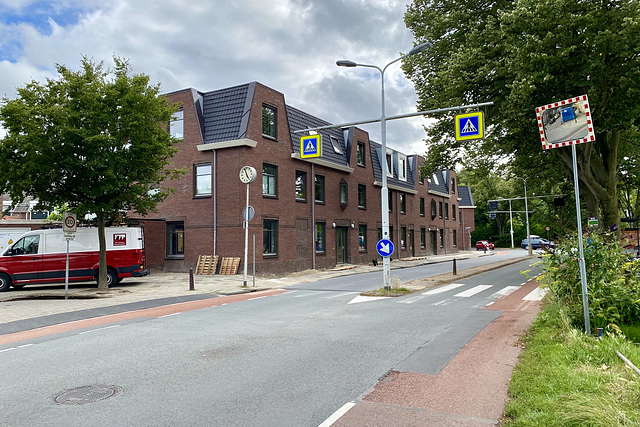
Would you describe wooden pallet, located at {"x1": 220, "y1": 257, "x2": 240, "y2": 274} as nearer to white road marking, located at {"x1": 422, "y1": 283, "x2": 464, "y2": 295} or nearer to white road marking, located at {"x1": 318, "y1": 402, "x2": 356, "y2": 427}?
white road marking, located at {"x1": 422, "y1": 283, "x2": 464, "y2": 295}

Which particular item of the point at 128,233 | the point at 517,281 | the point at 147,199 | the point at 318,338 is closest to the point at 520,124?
the point at 517,281

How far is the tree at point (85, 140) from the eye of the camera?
50.1ft

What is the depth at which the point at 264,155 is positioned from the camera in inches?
947

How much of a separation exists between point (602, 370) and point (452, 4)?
58.7 feet

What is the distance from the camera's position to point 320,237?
94.1 feet

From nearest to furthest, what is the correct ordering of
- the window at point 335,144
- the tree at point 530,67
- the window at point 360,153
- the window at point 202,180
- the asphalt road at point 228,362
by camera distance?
the asphalt road at point 228,362 → the tree at point 530,67 → the window at point 202,180 → the window at point 335,144 → the window at point 360,153

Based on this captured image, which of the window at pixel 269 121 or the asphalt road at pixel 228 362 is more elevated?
the window at pixel 269 121

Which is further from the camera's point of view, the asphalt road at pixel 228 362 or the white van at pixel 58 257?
the white van at pixel 58 257

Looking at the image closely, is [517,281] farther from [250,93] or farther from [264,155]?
[250,93]

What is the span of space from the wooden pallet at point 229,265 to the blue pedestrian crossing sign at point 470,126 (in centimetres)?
1294

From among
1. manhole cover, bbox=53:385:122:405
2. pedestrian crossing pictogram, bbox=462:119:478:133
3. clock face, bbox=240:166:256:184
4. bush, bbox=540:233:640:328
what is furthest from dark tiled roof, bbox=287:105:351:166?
manhole cover, bbox=53:385:122:405

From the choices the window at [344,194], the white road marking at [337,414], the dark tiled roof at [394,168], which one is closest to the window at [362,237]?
the window at [344,194]

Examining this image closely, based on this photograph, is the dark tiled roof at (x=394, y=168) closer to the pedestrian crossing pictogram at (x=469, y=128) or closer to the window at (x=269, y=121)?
the window at (x=269, y=121)

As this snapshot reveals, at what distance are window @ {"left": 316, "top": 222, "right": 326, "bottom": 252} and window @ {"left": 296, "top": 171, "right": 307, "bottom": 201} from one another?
2216mm
